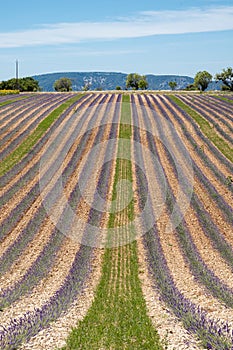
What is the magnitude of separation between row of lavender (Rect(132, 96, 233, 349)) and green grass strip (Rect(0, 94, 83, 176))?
13.5 m

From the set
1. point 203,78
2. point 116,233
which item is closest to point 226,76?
point 203,78

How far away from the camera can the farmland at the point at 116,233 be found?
1317 cm

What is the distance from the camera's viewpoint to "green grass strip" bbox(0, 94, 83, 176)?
112ft

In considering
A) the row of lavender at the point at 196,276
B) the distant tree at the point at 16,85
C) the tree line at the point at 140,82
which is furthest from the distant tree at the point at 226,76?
the row of lavender at the point at 196,276

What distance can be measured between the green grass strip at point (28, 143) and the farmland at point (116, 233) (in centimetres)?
19

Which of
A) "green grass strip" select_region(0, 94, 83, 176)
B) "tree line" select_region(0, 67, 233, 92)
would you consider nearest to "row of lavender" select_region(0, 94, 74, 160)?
"green grass strip" select_region(0, 94, 83, 176)

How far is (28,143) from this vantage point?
129ft

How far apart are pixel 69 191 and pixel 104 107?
2715 centimetres

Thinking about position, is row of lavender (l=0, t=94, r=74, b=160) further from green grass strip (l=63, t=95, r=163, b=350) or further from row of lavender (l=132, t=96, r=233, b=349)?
green grass strip (l=63, t=95, r=163, b=350)

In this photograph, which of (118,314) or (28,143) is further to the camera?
(28,143)

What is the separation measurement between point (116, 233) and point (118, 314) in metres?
8.20

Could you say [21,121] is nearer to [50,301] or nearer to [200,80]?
[50,301]

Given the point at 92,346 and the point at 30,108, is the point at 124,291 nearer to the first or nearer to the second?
the point at 92,346

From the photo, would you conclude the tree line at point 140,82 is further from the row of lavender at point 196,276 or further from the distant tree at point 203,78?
the row of lavender at point 196,276
